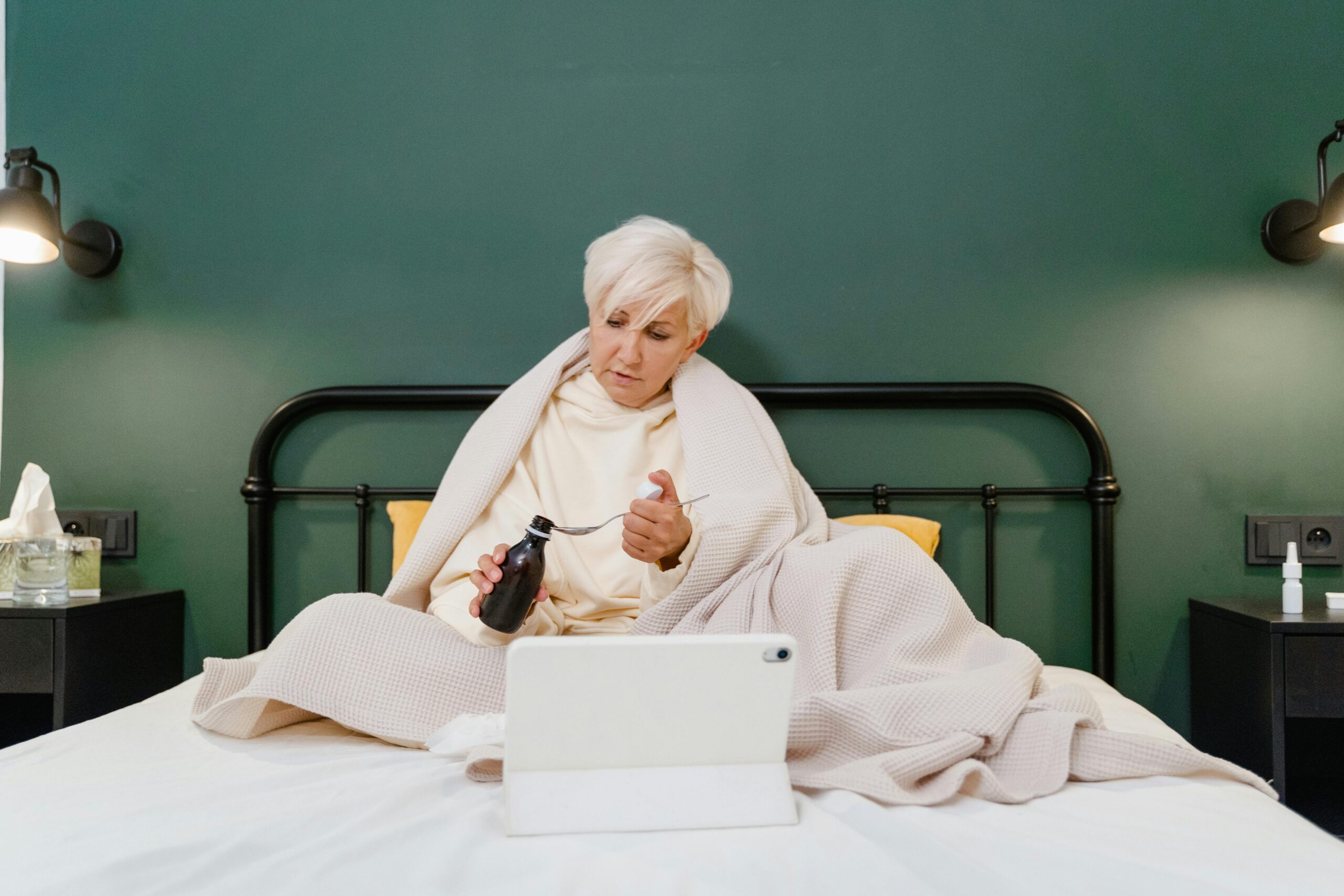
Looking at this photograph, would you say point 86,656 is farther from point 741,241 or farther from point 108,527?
point 741,241

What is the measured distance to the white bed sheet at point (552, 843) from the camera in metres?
0.64

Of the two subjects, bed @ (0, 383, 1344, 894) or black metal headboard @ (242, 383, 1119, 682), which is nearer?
bed @ (0, 383, 1344, 894)

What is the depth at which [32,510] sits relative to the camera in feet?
5.32

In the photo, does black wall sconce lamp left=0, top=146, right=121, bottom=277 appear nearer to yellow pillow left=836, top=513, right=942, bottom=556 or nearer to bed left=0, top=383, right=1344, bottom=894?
bed left=0, top=383, right=1344, bottom=894

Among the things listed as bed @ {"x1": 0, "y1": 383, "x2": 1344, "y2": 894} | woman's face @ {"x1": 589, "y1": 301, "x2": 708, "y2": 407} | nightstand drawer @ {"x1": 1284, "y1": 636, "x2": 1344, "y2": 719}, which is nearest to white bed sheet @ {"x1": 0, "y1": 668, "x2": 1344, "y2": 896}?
bed @ {"x1": 0, "y1": 383, "x2": 1344, "y2": 894}

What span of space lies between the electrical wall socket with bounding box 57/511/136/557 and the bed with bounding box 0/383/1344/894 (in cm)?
90

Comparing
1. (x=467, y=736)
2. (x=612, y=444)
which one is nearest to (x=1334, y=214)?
(x=612, y=444)

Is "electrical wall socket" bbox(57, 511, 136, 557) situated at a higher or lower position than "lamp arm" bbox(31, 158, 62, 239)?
lower

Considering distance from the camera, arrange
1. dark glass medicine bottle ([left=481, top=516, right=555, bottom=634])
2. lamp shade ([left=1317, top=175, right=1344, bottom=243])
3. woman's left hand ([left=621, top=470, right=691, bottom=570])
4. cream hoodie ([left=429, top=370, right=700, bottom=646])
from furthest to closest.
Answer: lamp shade ([left=1317, top=175, right=1344, bottom=243])
cream hoodie ([left=429, top=370, right=700, bottom=646])
woman's left hand ([left=621, top=470, right=691, bottom=570])
dark glass medicine bottle ([left=481, top=516, right=555, bottom=634])

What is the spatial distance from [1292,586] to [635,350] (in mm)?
1200

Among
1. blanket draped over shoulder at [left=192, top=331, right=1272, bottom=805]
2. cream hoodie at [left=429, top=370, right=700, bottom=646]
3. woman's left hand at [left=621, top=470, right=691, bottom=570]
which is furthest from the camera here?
cream hoodie at [left=429, top=370, right=700, bottom=646]

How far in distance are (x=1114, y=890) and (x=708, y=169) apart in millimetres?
1491

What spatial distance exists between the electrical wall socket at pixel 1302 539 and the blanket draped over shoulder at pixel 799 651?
89cm

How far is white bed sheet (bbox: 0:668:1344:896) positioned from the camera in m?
0.64
